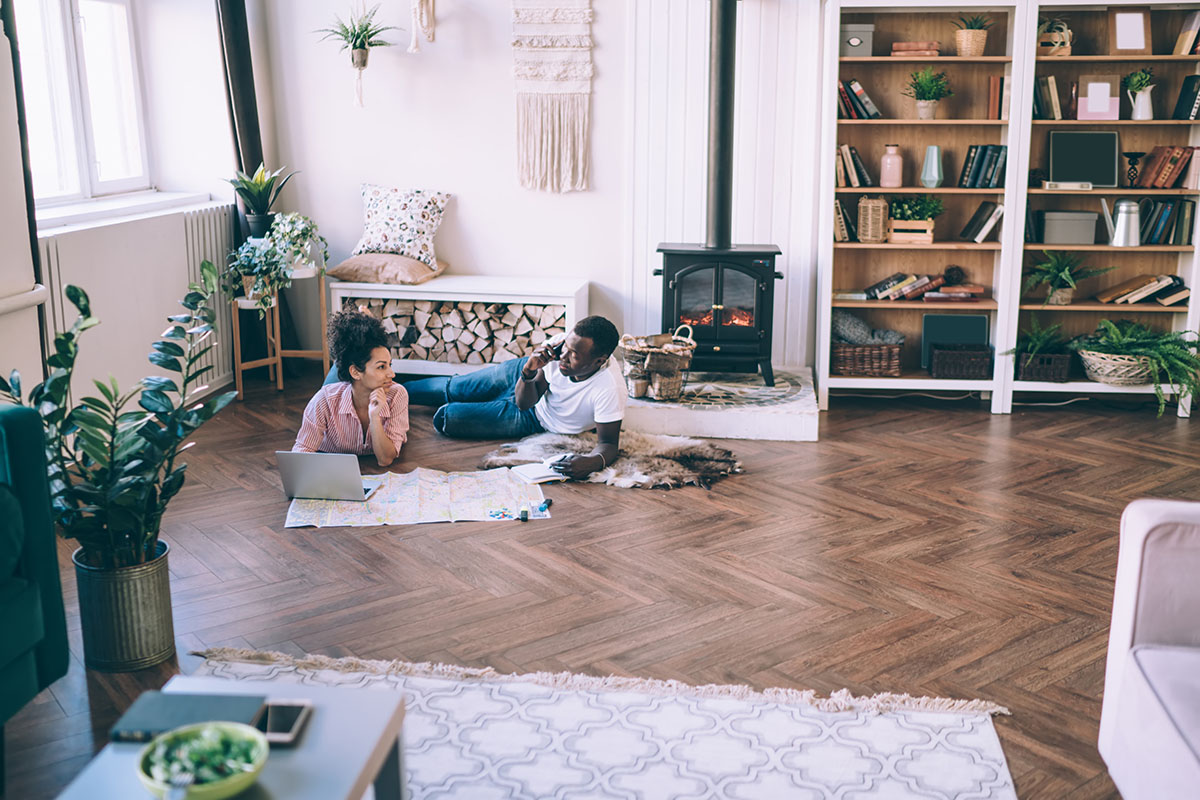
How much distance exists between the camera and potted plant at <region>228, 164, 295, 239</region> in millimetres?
5781

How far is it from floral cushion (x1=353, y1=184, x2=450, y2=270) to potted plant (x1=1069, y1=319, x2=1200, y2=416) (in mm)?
3431

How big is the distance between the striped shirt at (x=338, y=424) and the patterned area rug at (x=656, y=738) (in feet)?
5.62

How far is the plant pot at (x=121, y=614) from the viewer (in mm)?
2797

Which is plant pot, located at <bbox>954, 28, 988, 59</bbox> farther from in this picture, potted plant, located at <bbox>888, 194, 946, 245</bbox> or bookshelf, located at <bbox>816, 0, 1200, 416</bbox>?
potted plant, located at <bbox>888, 194, 946, 245</bbox>

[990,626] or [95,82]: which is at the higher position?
[95,82]

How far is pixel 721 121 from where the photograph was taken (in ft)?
17.7

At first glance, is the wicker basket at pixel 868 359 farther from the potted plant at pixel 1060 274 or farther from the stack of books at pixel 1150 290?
the stack of books at pixel 1150 290

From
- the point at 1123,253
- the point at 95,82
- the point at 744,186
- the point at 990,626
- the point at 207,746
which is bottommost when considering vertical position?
the point at 990,626

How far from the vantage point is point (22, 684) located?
7.84 ft

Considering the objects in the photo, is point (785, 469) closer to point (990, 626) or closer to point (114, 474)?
point (990, 626)

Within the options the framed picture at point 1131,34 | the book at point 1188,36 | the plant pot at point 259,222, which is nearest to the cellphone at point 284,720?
the plant pot at point 259,222

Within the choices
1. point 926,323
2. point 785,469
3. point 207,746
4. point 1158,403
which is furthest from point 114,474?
point 1158,403

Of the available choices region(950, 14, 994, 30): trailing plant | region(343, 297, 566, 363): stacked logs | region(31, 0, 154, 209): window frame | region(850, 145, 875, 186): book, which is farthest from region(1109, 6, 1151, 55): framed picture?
region(31, 0, 154, 209): window frame

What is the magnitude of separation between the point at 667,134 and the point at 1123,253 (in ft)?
8.02
